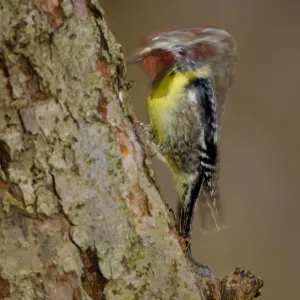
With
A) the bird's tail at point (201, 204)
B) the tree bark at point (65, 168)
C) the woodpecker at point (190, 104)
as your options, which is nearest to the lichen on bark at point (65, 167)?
the tree bark at point (65, 168)

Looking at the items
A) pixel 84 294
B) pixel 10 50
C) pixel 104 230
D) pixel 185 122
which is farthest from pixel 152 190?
pixel 185 122

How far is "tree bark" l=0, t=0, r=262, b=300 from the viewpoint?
104cm

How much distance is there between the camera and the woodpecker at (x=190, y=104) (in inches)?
70.5

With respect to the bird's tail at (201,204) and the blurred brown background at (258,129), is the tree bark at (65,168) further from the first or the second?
the blurred brown background at (258,129)

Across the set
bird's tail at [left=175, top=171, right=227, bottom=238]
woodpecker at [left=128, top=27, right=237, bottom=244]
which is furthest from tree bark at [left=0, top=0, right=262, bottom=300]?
woodpecker at [left=128, top=27, right=237, bottom=244]

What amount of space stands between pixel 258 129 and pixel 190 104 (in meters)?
1.19

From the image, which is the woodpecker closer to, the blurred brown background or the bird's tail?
the bird's tail

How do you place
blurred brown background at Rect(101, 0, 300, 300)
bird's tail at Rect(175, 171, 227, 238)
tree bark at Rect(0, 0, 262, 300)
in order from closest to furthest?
tree bark at Rect(0, 0, 262, 300), bird's tail at Rect(175, 171, 227, 238), blurred brown background at Rect(101, 0, 300, 300)

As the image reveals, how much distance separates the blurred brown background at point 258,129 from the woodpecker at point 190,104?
1032 mm

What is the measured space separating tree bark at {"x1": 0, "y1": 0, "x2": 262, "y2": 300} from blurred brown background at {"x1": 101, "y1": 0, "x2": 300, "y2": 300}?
6.16 ft

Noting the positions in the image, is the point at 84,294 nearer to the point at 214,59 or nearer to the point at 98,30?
the point at 98,30

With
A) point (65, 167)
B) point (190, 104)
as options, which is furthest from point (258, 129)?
point (65, 167)

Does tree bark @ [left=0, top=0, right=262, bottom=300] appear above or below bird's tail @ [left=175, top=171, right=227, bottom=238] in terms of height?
above

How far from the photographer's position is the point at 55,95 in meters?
1.06
